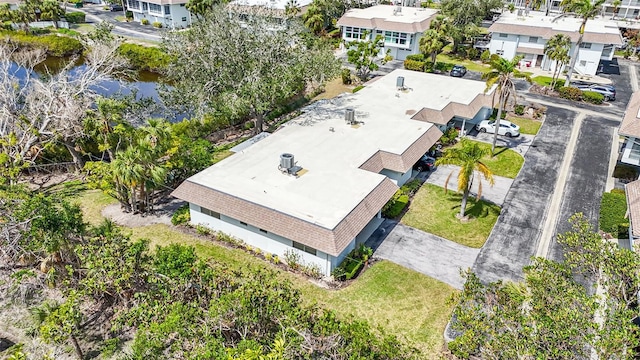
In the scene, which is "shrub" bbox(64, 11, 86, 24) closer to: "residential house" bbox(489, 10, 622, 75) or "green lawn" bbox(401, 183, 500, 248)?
"residential house" bbox(489, 10, 622, 75)

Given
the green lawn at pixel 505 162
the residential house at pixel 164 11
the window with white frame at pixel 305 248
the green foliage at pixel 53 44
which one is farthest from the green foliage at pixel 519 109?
the green foliage at pixel 53 44

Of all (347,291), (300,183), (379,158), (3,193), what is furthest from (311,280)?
(3,193)

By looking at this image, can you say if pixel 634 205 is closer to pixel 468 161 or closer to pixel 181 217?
pixel 468 161

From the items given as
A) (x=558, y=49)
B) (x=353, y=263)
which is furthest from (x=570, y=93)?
(x=353, y=263)

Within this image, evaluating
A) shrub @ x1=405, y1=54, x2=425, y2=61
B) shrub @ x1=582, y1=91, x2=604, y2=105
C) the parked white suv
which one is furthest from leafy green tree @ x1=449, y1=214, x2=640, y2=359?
shrub @ x1=405, y1=54, x2=425, y2=61

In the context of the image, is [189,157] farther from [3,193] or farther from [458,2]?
[458,2]

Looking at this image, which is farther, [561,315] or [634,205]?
[634,205]
